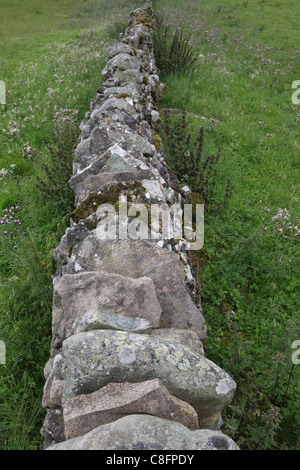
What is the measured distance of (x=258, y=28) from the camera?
653 inches

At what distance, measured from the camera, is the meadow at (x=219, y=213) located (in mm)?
3205

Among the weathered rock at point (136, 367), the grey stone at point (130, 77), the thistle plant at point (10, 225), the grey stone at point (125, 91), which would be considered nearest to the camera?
the weathered rock at point (136, 367)

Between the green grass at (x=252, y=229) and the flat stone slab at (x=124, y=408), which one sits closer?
the flat stone slab at (x=124, y=408)

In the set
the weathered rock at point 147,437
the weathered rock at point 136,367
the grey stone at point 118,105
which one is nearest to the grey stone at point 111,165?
the grey stone at point 118,105

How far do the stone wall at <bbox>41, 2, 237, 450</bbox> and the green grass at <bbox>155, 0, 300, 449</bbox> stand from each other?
0.63 metres

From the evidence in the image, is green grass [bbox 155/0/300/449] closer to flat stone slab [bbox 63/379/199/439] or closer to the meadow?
the meadow

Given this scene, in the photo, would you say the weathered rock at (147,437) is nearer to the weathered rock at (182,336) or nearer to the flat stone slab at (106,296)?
the weathered rock at (182,336)

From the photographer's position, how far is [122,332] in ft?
7.44

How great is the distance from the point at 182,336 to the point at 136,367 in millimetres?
686

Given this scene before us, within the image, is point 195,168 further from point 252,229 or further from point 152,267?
point 152,267

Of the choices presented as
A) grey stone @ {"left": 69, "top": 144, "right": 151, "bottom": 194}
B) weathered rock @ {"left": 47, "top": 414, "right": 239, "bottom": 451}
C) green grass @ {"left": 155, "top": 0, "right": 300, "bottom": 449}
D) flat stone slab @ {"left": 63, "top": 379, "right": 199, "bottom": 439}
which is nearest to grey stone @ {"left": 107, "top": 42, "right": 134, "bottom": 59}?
green grass @ {"left": 155, "top": 0, "right": 300, "bottom": 449}

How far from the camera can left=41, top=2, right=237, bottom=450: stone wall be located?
195 cm
